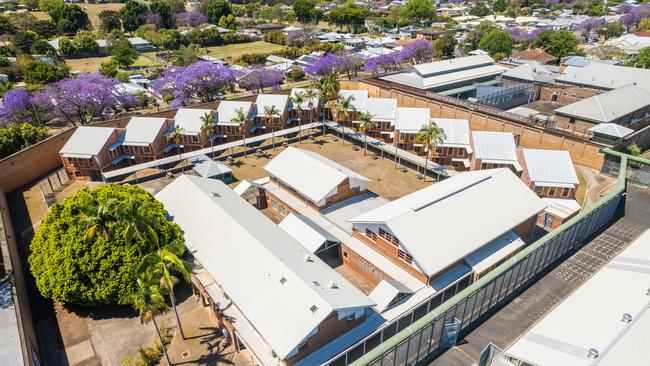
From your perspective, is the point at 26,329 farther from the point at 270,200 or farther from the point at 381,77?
the point at 381,77

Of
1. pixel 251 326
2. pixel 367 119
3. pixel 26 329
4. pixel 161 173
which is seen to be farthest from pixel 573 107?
pixel 26 329

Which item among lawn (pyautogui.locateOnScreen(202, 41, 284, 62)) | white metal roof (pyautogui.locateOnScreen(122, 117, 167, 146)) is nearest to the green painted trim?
white metal roof (pyautogui.locateOnScreen(122, 117, 167, 146))

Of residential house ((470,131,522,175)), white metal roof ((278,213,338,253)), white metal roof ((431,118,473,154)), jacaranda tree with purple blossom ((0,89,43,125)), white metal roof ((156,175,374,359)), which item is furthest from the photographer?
jacaranda tree with purple blossom ((0,89,43,125))

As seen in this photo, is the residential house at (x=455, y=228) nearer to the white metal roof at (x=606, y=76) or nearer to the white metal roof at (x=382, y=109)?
the white metal roof at (x=382, y=109)

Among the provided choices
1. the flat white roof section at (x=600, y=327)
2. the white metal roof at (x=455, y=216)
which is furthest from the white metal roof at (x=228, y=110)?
the flat white roof section at (x=600, y=327)

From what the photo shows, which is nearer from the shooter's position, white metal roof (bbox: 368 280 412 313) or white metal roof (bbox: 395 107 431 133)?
white metal roof (bbox: 368 280 412 313)

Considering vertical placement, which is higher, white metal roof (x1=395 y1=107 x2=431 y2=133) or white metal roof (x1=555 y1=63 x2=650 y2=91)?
white metal roof (x1=555 y1=63 x2=650 y2=91)

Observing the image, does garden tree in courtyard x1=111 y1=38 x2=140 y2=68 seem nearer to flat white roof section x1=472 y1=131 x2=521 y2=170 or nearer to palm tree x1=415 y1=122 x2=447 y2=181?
palm tree x1=415 y1=122 x2=447 y2=181
